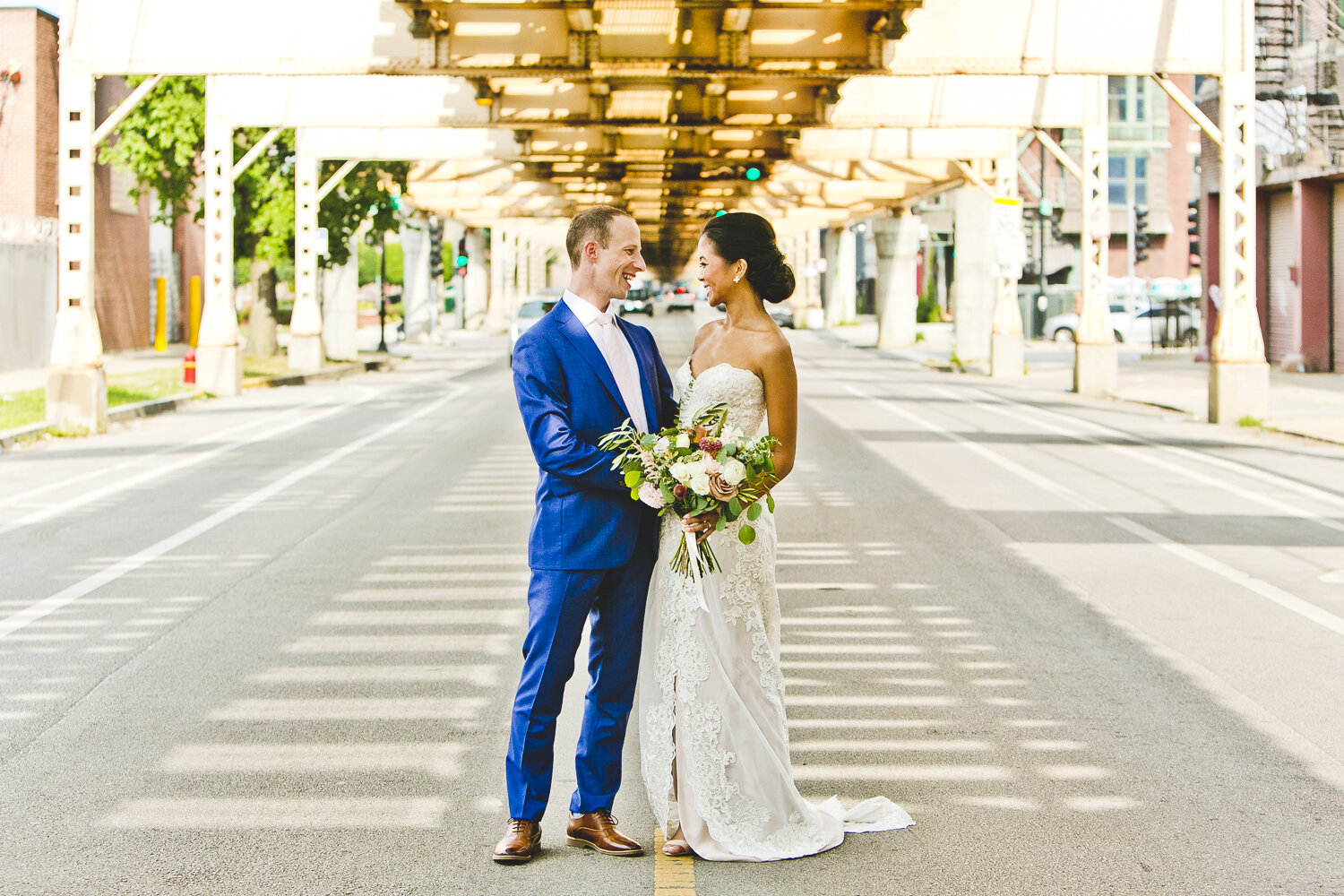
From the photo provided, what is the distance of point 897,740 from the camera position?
6141 mm

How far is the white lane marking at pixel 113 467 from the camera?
13570 mm

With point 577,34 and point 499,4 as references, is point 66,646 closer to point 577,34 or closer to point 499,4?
point 499,4

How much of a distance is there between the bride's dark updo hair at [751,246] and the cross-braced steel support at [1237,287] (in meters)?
16.8

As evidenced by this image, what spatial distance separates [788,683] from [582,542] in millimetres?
2612

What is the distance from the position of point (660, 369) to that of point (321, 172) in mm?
32685

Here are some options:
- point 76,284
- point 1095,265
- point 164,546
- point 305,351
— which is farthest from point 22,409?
point 1095,265

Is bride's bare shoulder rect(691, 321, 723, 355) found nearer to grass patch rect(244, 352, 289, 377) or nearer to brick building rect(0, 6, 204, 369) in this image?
grass patch rect(244, 352, 289, 377)

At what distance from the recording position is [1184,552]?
1061cm

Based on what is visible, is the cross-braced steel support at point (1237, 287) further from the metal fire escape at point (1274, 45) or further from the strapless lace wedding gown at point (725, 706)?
the strapless lace wedding gown at point (725, 706)

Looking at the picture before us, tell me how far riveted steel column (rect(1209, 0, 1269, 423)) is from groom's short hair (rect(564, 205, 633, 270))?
57.0 ft

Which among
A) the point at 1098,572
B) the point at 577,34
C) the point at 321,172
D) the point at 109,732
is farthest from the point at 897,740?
the point at 321,172

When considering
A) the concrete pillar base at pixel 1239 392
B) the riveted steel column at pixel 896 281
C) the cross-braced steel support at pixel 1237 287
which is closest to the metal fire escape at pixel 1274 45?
the cross-braced steel support at pixel 1237 287

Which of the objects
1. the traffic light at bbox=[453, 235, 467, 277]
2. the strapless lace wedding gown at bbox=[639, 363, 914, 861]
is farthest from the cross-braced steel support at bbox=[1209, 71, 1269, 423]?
the traffic light at bbox=[453, 235, 467, 277]

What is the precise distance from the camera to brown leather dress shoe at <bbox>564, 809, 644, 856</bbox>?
15.9 ft
